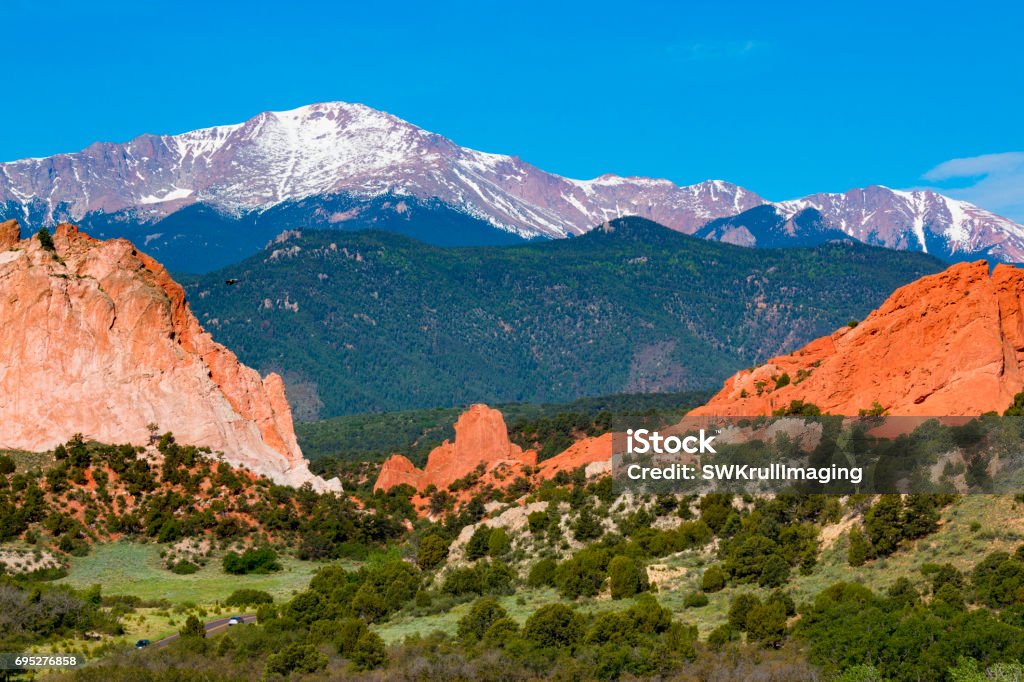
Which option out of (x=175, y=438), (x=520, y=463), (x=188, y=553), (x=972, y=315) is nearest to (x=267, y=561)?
(x=188, y=553)

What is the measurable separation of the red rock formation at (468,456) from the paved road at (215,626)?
49568 millimetres

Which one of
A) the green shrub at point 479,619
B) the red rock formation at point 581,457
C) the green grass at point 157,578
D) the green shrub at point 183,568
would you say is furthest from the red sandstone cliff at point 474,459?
the green shrub at point 479,619

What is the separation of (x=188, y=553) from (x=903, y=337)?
139 feet

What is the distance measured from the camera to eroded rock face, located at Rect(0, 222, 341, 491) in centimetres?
10119

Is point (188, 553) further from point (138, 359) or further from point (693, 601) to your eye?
point (693, 601)

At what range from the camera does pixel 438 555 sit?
85125 millimetres

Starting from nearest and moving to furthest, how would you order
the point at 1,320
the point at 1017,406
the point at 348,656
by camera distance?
the point at 348,656, the point at 1017,406, the point at 1,320

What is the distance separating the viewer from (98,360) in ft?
335

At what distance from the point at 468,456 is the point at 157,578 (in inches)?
1775

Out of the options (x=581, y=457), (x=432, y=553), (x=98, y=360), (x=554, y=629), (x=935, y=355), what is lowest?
(x=554, y=629)

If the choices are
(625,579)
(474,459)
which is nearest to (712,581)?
(625,579)

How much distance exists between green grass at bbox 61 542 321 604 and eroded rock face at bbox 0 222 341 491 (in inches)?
448

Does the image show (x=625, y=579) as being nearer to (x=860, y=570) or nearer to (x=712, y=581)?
(x=712, y=581)

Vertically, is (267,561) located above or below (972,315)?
below
